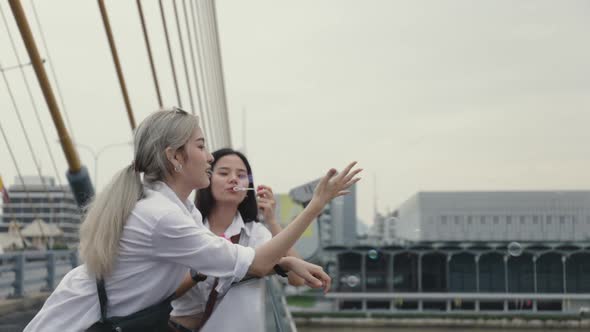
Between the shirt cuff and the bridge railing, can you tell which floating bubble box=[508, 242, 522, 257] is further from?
the shirt cuff

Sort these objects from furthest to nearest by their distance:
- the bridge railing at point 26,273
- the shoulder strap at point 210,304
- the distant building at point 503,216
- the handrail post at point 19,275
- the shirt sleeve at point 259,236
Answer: the distant building at point 503,216 → the handrail post at point 19,275 → the bridge railing at point 26,273 → the shirt sleeve at point 259,236 → the shoulder strap at point 210,304

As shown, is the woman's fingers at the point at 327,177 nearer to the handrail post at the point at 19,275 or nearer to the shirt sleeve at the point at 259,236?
the shirt sleeve at the point at 259,236

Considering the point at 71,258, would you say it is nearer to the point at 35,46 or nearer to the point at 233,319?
the point at 35,46

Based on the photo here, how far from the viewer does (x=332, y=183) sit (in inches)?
72.8

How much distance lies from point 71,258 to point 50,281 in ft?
6.82

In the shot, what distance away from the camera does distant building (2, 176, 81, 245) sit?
37.2 feet

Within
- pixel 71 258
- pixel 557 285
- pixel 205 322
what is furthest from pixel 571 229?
pixel 205 322

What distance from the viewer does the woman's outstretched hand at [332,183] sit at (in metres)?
1.83

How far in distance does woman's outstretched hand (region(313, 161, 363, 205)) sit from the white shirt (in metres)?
0.24

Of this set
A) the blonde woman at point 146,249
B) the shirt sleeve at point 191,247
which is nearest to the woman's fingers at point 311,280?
the blonde woman at point 146,249

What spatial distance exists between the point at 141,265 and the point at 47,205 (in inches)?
2987

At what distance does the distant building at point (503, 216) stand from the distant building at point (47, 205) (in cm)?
3758

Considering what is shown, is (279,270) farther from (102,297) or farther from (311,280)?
(102,297)

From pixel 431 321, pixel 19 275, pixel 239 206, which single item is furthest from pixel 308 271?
pixel 431 321
